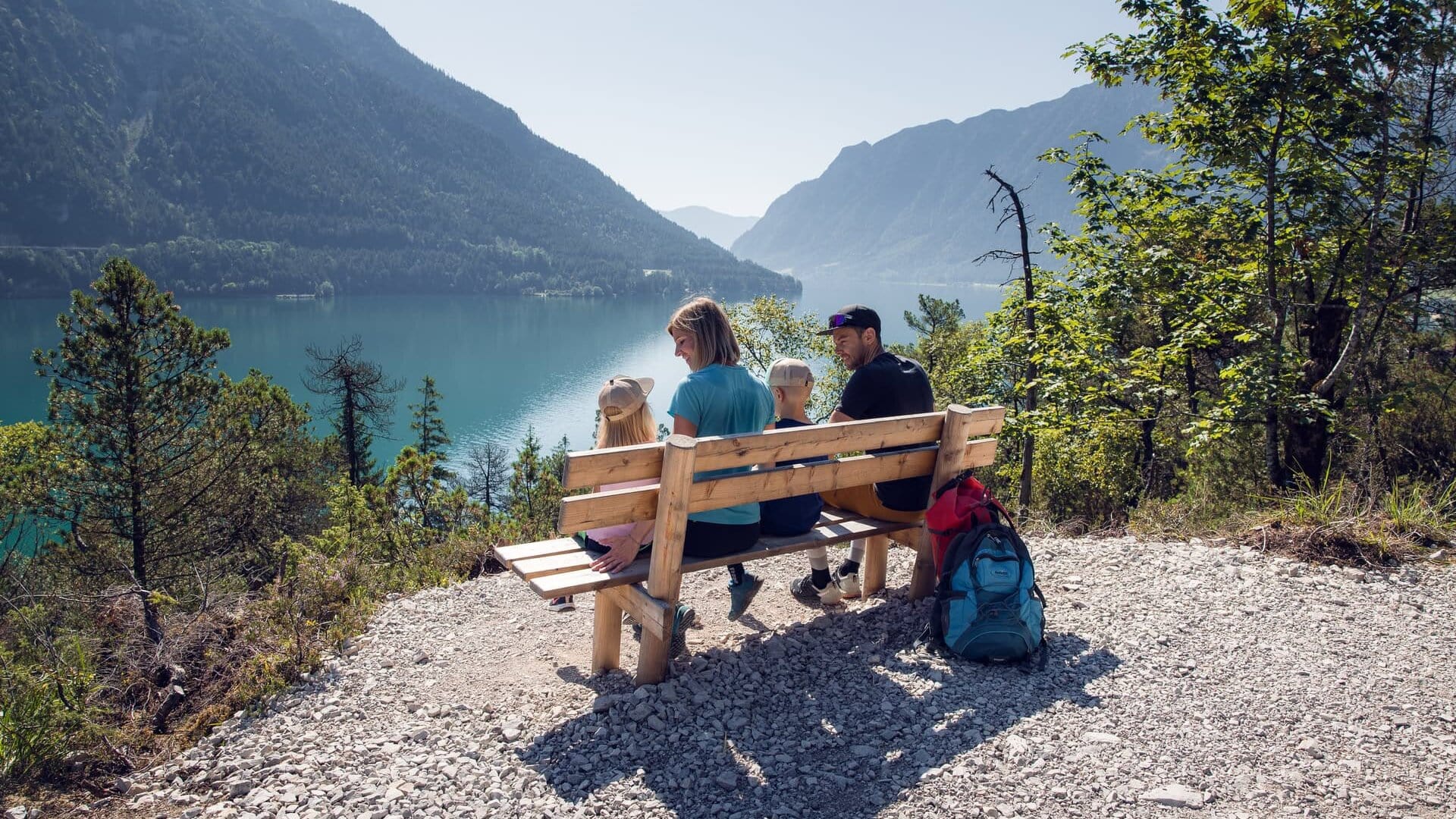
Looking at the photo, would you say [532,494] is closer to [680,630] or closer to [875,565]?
[875,565]

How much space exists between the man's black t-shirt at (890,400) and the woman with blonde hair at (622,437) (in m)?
1.09

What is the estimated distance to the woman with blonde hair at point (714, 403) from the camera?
3.64 m

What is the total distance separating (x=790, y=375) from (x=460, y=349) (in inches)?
4556

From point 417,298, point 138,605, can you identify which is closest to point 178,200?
point 417,298

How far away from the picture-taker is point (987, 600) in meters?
3.66

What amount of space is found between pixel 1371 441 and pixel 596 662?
23.0ft

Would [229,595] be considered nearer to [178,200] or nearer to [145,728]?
[145,728]

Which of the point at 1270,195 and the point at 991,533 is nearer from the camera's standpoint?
the point at 991,533

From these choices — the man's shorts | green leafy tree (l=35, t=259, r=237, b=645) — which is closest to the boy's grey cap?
the man's shorts

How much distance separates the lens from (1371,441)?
23.7ft

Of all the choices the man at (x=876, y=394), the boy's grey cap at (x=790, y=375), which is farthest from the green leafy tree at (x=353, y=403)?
the man at (x=876, y=394)

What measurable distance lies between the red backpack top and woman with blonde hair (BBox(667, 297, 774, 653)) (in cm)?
88

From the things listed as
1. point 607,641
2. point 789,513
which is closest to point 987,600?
point 789,513

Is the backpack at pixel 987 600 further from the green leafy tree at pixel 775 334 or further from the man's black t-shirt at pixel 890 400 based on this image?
the green leafy tree at pixel 775 334
